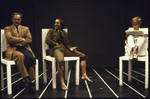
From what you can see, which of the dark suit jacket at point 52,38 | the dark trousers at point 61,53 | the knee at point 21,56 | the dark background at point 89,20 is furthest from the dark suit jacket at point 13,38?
the dark background at point 89,20

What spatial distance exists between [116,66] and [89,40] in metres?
1.25

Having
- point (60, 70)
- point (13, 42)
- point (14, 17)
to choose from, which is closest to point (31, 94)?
point (60, 70)

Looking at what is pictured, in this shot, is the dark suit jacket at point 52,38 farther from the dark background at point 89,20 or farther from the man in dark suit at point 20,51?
the dark background at point 89,20

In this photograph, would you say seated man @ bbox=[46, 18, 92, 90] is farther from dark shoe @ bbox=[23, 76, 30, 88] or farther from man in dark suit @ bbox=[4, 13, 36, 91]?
dark shoe @ bbox=[23, 76, 30, 88]

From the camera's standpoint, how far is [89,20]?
217 inches

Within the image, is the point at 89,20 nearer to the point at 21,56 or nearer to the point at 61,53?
the point at 61,53

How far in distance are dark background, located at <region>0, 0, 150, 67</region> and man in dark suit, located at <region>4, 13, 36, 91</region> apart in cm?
256

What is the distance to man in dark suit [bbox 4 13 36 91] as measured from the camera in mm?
2693

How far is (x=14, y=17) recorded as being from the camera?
285cm

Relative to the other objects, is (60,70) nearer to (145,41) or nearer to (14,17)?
(14,17)

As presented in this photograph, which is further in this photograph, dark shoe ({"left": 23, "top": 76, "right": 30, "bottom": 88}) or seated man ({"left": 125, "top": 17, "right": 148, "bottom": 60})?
seated man ({"left": 125, "top": 17, "right": 148, "bottom": 60})

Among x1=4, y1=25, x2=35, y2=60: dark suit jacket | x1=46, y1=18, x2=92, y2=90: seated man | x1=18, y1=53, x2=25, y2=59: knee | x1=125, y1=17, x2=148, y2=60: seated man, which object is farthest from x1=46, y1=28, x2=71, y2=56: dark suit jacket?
x1=125, y1=17, x2=148, y2=60: seated man

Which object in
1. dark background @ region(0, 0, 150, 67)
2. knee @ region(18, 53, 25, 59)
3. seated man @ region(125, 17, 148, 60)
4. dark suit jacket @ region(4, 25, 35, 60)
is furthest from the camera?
dark background @ region(0, 0, 150, 67)

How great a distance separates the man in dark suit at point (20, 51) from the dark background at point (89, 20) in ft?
8.41
